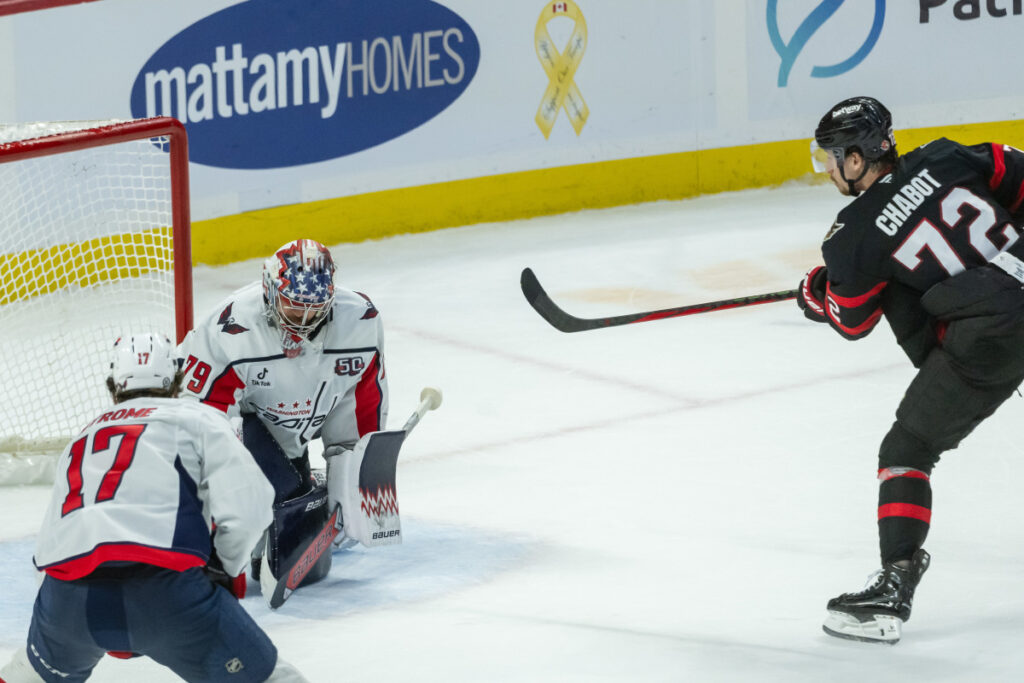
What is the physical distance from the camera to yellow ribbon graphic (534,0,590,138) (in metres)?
6.99

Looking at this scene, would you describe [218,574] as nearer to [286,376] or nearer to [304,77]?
[286,376]

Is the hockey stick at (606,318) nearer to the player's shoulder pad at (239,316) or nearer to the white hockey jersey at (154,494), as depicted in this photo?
the player's shoulder pad at (239,316)

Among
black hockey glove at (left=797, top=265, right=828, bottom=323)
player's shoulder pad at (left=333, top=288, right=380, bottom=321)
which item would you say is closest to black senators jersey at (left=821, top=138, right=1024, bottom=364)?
black hockey glove at (left=797, top=265, right=828, bottom=323)

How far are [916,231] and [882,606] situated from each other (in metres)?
0.71

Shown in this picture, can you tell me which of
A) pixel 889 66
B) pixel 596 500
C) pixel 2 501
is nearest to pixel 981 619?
pixel 596 500

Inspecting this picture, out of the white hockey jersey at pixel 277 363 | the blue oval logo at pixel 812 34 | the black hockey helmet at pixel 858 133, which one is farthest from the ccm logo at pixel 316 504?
the blue oval logo at pixel 812 34

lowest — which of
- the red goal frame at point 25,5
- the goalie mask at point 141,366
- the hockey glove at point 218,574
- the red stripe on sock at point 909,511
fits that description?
the red stripe on sock at point 909,511

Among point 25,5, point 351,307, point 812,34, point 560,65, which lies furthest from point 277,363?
point 812,34

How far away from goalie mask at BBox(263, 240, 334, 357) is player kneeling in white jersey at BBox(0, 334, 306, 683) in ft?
2.57

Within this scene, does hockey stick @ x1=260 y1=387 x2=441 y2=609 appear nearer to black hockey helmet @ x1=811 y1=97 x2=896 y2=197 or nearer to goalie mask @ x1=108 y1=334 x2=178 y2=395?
goalie mask @ x1=108 y1=334 x2=178 y2=395

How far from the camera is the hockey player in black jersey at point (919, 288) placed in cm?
307

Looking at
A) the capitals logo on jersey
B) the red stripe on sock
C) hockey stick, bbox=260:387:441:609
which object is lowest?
hockey stick, bbox=260:387:441:609

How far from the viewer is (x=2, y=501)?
13.8 ft

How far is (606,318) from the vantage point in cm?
387
